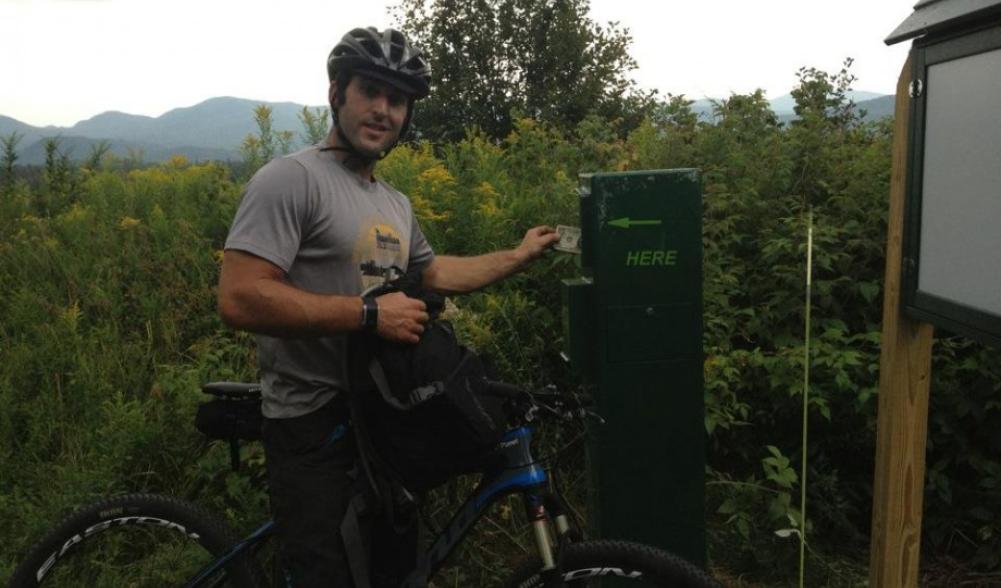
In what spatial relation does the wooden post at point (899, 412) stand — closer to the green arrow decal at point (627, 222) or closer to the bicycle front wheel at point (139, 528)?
the green arrow decal at point (627, 222)

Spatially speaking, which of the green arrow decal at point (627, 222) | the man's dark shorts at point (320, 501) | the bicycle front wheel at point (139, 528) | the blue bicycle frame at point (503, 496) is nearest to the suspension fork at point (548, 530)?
the blue bicycle frame at point (503, 496)

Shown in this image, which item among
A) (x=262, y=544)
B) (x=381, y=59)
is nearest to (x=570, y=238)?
(x=381, y=59)

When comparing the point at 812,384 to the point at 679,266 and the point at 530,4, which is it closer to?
the point at 679,266

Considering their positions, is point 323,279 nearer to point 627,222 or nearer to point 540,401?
point 540,401

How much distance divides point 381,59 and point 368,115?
166 mm

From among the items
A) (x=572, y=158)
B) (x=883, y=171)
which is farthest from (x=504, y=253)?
(x=572, y=158)

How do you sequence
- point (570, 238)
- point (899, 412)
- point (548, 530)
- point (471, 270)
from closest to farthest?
1. point (548, 530)
2. point (899, 412)
3. point (570, 238)
4. point (471, 270)

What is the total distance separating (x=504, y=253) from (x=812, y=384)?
69.5 inches

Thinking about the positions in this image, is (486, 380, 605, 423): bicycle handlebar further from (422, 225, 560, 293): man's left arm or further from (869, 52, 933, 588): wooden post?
(869, 52, 933, 588): wooden post

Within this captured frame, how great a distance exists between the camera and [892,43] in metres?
2.36

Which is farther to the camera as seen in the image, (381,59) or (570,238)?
(570,238)

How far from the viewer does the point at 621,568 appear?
2.08 m

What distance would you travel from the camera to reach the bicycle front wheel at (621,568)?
80.0 inches

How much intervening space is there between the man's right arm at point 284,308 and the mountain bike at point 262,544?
330 mm
